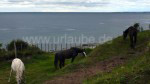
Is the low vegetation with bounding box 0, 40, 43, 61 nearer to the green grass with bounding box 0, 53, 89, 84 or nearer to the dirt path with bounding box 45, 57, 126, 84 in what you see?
the green grass with bounding box 0, 53, 89, 84

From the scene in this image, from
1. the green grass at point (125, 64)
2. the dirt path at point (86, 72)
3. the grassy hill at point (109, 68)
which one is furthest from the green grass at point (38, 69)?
the green grass at point (125, 64)

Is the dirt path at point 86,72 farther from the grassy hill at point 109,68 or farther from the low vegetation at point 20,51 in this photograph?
the low vegetation at point 20,51

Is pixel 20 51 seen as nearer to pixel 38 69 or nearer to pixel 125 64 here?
pixel 38 69

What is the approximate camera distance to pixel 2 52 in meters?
34.9

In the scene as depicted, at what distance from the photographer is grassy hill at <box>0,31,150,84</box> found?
41.1 feet

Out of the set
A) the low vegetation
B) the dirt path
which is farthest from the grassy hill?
the low vegetation

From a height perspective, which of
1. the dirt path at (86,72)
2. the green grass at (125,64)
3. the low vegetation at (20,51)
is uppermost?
the green grass at (125,64)

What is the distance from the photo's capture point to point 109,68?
57.3 ft

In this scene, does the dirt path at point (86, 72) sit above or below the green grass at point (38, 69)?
above

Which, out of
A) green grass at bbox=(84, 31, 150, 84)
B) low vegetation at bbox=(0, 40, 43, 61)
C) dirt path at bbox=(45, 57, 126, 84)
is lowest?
low vegetation at bbox=(0, 40, 43, 61)

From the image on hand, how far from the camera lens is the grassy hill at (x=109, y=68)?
41.1ft

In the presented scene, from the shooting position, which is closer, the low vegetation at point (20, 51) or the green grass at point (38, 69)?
the green grass at point (38, 69)

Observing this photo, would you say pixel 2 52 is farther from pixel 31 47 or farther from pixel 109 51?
pixel 109 51

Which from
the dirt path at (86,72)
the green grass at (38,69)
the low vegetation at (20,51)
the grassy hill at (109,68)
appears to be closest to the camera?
the grassy hill at (109,68)
